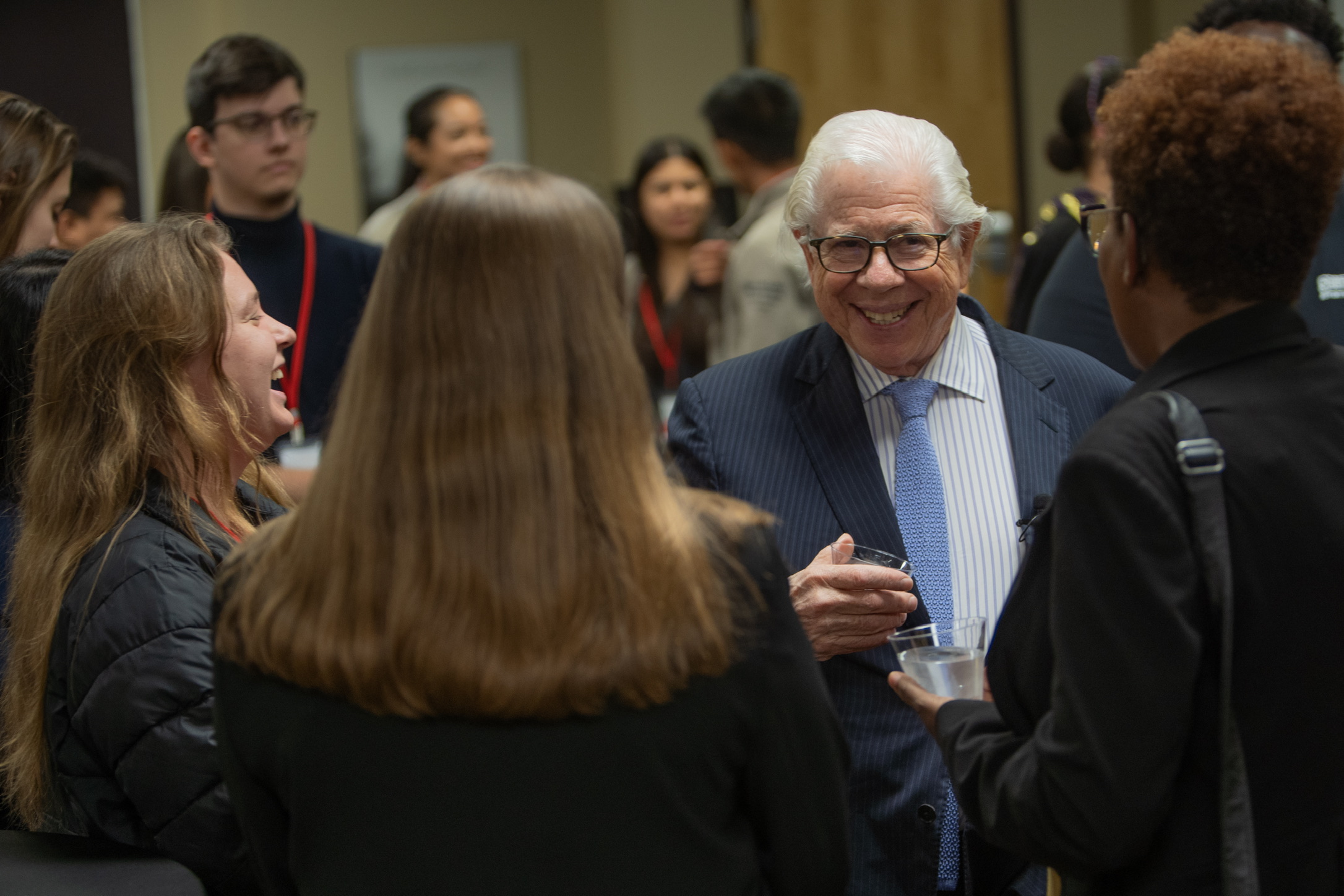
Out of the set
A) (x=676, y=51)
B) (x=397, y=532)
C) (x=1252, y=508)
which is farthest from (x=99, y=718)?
(x=676, y=51)

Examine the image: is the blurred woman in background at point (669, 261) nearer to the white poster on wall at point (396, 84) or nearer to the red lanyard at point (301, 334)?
the red lanyard at point (301, 334)

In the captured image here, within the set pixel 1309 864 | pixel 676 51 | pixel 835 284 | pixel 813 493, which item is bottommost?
pixel 1309 864

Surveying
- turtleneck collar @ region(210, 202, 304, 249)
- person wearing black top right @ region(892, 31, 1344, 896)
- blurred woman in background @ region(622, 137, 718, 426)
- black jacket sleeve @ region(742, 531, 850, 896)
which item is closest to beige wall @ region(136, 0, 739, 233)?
blurred woman in background @ region(622, 137, 718, 426)

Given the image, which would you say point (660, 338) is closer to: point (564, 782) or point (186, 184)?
point (186, 184)

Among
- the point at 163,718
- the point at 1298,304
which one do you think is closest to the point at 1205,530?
the point at 163,718

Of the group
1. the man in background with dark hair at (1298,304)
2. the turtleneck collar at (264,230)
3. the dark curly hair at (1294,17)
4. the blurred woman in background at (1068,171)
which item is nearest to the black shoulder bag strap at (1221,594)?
the man in background with dark hair at (1298,304)

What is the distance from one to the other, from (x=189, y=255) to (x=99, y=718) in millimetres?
611

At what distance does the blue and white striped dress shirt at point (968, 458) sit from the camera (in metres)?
1.75

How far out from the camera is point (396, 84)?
21.7 feet

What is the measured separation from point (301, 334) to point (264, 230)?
0.30 meters

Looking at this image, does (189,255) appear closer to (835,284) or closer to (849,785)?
(835,284)

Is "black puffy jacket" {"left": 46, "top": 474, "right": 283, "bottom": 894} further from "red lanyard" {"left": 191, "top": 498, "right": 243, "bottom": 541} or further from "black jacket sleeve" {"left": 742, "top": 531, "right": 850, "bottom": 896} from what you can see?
"black jacket sleeve" {"left": 742, "top": 531, "right": 850, "bottom": 896}

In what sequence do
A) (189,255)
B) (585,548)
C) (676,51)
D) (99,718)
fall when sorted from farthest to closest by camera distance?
(676,51) → (189,255) → (99,718) → (585,548)

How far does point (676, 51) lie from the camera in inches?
251
